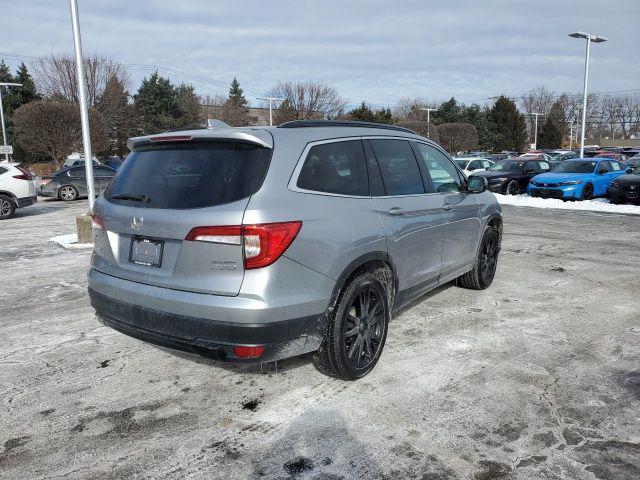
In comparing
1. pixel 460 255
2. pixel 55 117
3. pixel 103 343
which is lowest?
pixel 103 343

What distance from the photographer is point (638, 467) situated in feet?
9.17

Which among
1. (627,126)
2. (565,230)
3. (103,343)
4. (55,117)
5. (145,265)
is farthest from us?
(627,126)

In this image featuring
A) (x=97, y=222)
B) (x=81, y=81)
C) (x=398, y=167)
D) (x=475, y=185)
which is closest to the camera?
(x=97, y=222)

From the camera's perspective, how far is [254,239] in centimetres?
300

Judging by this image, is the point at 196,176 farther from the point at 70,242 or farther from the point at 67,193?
the point at 67,193

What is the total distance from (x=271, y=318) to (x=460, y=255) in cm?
290

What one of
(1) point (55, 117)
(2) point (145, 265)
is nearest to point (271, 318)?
(2) point (145, 265)

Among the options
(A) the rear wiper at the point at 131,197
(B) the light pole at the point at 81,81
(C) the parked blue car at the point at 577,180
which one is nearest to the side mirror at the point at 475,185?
(A) the rear wiper at the point at 131,197

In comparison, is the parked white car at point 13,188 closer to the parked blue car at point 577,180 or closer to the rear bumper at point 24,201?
the rear bumper at point 24,201

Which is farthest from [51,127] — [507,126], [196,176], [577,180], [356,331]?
[507,126]

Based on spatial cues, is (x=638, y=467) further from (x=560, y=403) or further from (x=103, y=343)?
(x=103, y=343)

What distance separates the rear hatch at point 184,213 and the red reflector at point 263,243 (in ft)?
0.15

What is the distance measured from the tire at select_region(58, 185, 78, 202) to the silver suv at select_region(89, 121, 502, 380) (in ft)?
60.0

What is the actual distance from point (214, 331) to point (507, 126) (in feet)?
207
